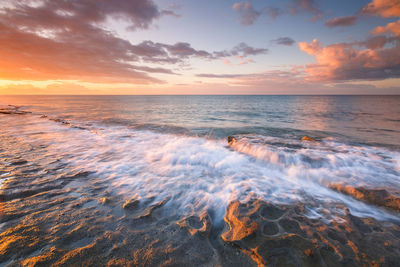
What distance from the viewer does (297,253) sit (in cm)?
250

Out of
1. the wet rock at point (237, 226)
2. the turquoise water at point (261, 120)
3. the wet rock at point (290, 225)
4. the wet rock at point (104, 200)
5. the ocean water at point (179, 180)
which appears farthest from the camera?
the turquoise water at point (261, 120)

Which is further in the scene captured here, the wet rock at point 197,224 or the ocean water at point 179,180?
the ocean water at point 179,180

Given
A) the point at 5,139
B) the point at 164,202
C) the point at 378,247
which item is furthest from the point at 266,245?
the point at 5,139

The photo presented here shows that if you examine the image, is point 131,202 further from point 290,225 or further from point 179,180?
point 290,225

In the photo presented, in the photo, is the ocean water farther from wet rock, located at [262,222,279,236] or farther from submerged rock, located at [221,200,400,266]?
wet rock, located at [262,222,279,236]

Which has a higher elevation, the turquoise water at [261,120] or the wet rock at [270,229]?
the wet rock at [270,229]

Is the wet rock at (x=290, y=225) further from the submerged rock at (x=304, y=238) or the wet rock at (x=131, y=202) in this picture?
the wet rock at (x=131, y=202)

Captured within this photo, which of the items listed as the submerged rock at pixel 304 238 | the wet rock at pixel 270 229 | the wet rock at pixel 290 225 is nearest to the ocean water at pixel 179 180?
the submerged rock at pixel 304 238

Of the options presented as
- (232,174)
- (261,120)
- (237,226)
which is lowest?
(261,120)

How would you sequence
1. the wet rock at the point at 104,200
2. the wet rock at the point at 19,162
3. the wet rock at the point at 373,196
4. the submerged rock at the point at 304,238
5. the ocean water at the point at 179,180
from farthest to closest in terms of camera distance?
1. the wet rock at the point at 19,162
2. the wet rock at the point at 373,196
3. the wet rock at the point at 104,200
4. the ocean water at the point at 179,180
5. the submerged rock at the point at 304,238

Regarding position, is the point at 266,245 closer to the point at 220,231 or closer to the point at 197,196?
the point at 220,231

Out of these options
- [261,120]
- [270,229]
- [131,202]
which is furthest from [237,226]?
[261,120]

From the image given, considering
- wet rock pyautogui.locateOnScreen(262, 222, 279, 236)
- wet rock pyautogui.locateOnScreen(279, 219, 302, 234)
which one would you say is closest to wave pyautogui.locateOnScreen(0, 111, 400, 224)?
wet rock pyautogui.locateOnScreen(279, 219, 302, 234)

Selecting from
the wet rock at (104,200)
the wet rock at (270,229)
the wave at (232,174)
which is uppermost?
the wet rock at (270,229)
